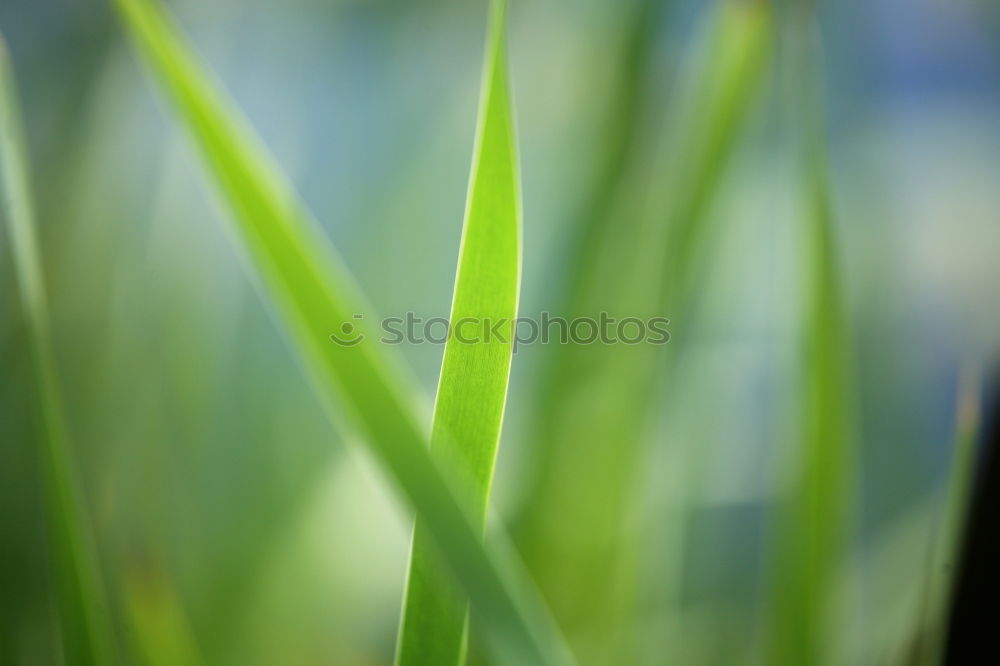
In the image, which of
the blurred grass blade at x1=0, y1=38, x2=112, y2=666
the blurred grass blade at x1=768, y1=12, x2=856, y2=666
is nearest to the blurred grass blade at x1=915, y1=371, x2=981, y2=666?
the blurred grass blade at x1=768, y1=12, x2=856, y2=666

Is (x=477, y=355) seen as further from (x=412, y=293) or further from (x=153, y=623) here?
(x=412, y=293)

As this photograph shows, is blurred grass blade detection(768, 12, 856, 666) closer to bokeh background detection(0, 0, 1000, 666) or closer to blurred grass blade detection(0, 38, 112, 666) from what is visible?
bokeh background detection(0, 0, 1000, 666)

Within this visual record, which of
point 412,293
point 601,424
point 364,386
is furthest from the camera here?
point 412,293

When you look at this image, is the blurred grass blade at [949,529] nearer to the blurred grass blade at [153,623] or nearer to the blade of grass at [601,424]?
the blade of grass at [601,424]

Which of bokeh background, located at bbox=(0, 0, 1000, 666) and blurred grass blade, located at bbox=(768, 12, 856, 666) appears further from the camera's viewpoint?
bokeh background, located at bbox=(0, 0, 1000, 666)

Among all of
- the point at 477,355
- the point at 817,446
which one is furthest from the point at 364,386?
the point at 817,446

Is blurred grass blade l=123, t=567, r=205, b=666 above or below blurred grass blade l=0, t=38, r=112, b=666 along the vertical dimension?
below

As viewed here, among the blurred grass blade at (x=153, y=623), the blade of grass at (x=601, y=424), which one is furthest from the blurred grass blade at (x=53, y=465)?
the blade of grass at (x=601, y=424)
